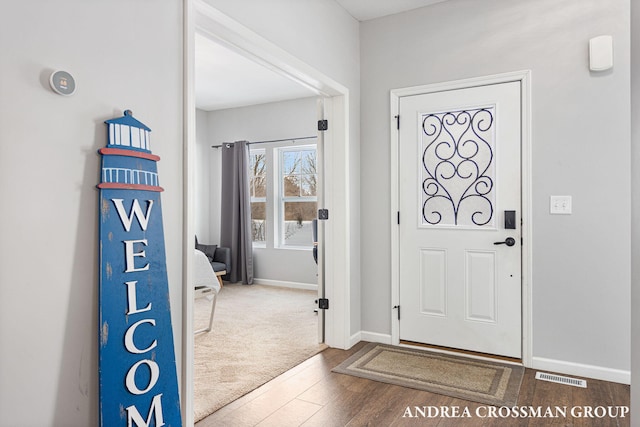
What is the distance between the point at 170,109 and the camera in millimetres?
1921

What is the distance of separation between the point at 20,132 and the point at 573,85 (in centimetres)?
300

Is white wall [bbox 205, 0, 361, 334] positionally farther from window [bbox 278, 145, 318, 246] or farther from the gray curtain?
the gray curtain

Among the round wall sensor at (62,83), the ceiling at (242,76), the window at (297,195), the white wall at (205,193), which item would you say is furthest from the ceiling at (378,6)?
the white wall at (205,193)

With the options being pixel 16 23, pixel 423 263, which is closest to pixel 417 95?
pixel 423 263

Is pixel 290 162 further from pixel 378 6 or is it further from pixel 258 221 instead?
pixel 378 6

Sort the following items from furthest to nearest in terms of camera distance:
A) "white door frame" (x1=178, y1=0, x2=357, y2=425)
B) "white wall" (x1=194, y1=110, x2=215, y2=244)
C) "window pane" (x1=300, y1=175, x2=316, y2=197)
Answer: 1. "white wall" (x1=194, y1=110, x2=215, y2=244)
2. "window pane" (x1=300, y1=175, x2=316, y2=197)
3. "white door frame" (x1=178, y1=0, x2=357, y2=425)

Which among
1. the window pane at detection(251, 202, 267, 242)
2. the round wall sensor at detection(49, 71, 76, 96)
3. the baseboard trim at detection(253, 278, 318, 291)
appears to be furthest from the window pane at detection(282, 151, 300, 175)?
the round wall sensor at detection(49, 71, 76, 96)

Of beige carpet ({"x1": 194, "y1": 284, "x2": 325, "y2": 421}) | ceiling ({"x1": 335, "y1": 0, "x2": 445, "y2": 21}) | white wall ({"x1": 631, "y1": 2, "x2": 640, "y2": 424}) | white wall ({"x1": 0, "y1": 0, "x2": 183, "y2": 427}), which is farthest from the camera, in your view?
ceiling ({"x1": 335, "y1": 0, "x2": 445, "y2": 21})

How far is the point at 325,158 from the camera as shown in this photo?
3.46 m

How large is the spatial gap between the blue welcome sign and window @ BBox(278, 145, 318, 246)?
14.3ft

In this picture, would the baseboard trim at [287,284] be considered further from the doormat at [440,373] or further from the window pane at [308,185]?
the doormat at [440,373]

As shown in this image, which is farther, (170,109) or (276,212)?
(276,212)

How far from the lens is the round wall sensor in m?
1.46

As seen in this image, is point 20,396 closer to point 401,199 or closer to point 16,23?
point 16,23
